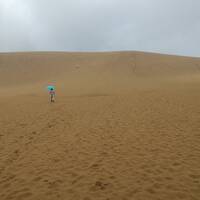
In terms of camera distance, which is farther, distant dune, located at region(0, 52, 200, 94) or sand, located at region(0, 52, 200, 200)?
distant dune, located at region(0, 52, 200, 94)

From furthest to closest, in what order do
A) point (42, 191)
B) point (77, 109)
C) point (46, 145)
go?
point (77, 109)
point (46, 145)
point (42, 191)

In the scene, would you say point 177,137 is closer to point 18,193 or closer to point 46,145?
point 46,145

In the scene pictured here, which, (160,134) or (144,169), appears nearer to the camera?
(144,169)

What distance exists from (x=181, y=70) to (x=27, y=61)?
2979 centimetres

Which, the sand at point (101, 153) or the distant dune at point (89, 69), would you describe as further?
the distant dune at point (89, 69)

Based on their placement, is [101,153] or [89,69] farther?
[89,69]

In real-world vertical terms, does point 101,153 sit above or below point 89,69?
below

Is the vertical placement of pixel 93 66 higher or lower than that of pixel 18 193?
higher

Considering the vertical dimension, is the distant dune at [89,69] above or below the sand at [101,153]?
above

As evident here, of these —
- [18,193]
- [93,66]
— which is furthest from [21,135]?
[93,66]

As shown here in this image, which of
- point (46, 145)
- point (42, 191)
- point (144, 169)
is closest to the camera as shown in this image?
point (42, 191)

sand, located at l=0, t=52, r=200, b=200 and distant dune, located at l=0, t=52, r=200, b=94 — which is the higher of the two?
distant dune, located at l=0, t=52, r=200, b=94

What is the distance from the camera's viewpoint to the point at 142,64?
3528 centimetres

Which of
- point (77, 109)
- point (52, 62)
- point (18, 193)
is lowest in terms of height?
point (18, 193)
